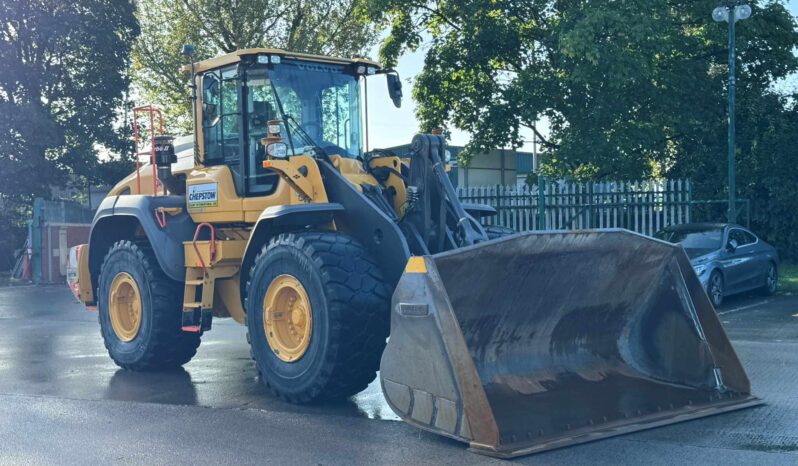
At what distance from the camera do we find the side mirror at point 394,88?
9.24 metres

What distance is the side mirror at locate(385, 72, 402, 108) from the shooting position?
30.3 ft

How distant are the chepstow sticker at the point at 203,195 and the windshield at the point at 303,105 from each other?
27.4 inches

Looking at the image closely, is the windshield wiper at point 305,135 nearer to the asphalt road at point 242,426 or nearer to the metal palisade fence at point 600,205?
the asphalt road at point 242,426

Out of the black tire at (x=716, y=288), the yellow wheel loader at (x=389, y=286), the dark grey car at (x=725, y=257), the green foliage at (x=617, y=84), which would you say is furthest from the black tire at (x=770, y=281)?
the yellow wheel loader at (x=389, y=286)

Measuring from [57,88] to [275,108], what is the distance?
85.0 ft

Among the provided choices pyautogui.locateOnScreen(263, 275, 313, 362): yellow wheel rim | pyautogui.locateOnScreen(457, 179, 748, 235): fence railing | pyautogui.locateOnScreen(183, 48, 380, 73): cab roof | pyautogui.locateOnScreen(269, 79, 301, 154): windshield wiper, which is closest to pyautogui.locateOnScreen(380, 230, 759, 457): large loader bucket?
pyautogui.locateOnScreen(263, 275, 313, 362): yellow wheel rim

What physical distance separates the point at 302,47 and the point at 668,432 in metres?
28.4

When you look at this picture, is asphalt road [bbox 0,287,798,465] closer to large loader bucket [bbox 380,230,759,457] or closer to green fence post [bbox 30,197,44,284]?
large loader bucket [bbox 380,230,759,457]

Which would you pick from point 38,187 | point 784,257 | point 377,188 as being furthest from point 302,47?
point 377,188

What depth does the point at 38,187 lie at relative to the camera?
3125 centimetres

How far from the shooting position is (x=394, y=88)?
9258 mm

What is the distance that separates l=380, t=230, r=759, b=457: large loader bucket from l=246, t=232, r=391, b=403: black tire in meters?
0.70

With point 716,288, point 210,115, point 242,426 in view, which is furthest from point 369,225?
point 716,288

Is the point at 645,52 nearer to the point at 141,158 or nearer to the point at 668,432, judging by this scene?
the point at 141,158
